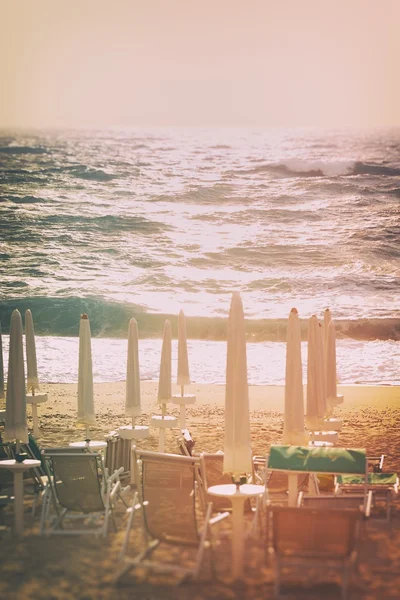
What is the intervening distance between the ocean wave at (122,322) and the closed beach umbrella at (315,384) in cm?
1155

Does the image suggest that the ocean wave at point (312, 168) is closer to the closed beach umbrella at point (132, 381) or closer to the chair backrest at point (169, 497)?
the closed beach umbrella at point (132, 381)

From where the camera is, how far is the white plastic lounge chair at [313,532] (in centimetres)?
433

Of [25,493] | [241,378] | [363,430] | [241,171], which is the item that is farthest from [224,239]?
[241,378]

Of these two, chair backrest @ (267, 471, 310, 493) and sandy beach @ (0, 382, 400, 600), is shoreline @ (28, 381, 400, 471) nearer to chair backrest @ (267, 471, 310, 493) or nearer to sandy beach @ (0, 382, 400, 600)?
sandy beach @ (0, 382, 400, 600)

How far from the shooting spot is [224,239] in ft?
63.6

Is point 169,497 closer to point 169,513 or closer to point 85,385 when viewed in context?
point 169,513

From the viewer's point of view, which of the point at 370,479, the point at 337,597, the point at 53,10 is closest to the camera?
the point at 337,597

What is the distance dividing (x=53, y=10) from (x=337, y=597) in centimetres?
1389

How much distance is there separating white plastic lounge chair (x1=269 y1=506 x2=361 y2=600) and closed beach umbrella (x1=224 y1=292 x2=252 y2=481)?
0.62 meters

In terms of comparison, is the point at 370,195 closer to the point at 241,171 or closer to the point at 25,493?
the point at 241,171

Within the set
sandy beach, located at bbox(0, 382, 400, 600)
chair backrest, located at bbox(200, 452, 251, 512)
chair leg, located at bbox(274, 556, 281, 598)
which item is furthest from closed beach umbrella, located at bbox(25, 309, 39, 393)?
chair leg, located at bbox(274, 556, 281, 598)

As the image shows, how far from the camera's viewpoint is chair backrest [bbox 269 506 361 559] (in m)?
4.33

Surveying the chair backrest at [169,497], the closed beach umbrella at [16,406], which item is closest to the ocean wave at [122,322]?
the closed beach umbrella at [16,406]

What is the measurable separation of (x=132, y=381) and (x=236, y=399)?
2119mm
